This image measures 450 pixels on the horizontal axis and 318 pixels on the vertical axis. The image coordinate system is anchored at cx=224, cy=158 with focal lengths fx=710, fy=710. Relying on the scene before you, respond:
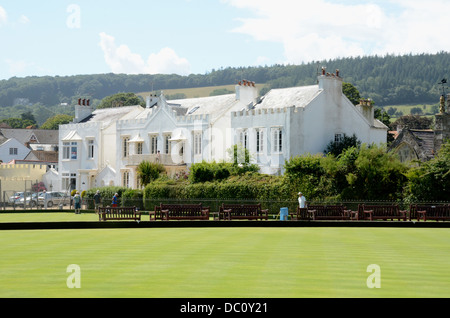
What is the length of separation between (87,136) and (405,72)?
127m

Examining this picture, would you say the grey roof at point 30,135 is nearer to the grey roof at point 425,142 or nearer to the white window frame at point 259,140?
the white window frame at point 259,140

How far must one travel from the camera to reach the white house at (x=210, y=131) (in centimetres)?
5531

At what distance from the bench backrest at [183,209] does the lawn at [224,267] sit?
12710 mm

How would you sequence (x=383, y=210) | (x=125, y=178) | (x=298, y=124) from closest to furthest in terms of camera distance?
(x=383, y=210), (x=298, y=124), (x=125, y=178)

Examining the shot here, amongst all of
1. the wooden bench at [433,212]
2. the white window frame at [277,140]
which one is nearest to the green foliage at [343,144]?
the white window frame at [277,140]

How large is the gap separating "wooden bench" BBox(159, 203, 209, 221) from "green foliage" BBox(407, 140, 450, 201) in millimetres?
12353

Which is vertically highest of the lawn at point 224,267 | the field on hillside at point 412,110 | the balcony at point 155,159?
the field on hillside at point 412,110

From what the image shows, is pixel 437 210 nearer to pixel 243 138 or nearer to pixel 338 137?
pixel 338 137

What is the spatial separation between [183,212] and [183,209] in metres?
0.19

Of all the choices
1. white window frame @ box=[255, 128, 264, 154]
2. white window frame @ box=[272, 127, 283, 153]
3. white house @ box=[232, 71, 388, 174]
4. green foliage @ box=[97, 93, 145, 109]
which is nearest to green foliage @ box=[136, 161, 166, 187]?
white house @ box=[232, 71, 388, 174]

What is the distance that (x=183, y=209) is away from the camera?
36562 mm

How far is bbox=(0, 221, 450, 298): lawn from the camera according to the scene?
11688 mm

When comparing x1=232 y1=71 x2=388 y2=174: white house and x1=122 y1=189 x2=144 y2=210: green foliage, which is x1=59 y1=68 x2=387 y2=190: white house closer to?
x1=232 y1=71 x2=388 y2=174: white house

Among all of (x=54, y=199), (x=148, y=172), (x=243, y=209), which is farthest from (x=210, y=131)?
(x=243, y=209)
